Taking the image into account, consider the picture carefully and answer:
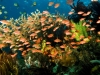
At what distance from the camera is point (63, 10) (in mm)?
53688

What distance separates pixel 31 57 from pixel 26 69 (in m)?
1.11

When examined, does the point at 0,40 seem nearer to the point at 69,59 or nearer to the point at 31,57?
the point at 31,57

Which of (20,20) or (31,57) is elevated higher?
(20,20)

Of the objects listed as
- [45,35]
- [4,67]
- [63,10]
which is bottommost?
[4,67]

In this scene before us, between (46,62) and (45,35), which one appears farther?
(45,35)

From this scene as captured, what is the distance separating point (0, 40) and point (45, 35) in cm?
284

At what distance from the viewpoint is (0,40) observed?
10.2m

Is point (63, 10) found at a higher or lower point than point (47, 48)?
higher

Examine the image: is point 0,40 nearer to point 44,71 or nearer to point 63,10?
point 44,71

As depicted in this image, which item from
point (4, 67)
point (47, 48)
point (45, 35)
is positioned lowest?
point (4, 67)

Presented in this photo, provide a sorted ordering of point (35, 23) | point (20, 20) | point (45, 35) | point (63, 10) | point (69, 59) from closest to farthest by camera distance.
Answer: point (69, 59)
point (45, 35)
point (35, 23)
point (20, 20)
point (63, 10)

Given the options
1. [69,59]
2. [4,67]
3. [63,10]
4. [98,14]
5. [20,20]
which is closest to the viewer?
[4,67]

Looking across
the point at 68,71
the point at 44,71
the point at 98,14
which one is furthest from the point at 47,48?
the point at 98,14

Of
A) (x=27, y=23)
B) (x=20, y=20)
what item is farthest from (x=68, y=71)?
(x=20, y=20)
